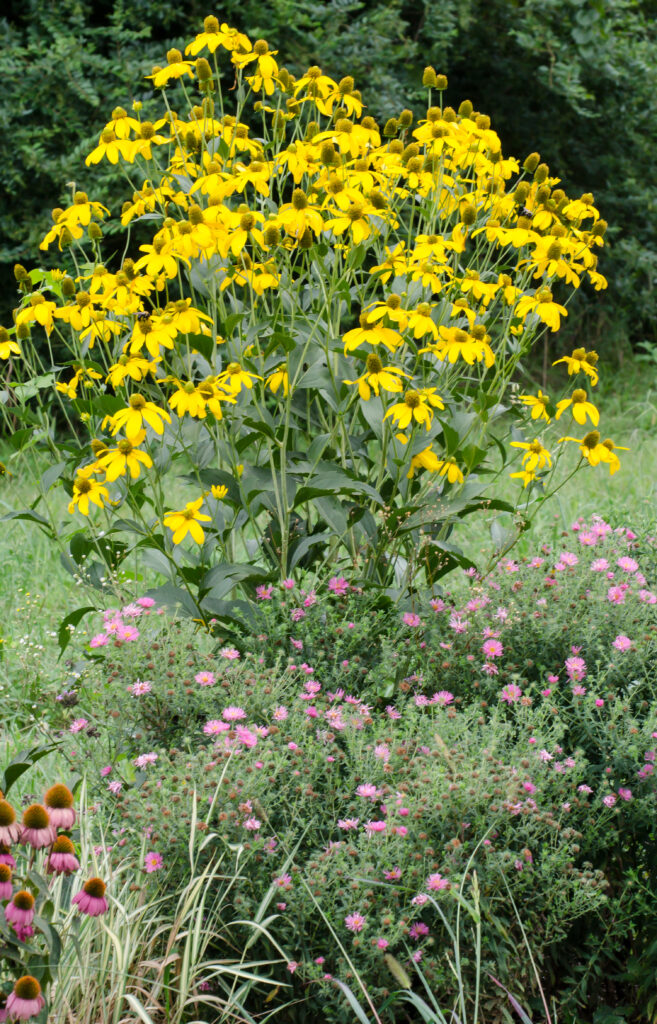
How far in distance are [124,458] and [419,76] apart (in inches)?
176

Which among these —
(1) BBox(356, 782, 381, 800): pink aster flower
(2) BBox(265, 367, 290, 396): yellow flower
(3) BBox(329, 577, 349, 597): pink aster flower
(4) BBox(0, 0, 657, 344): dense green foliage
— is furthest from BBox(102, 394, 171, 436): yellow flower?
(4) BBox(0, 0, 657, 344): dense green foliage

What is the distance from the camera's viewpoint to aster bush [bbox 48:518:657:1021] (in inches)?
59.1

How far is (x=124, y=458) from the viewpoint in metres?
1.93

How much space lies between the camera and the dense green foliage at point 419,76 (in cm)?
480

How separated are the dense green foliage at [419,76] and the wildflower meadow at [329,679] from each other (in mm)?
2583

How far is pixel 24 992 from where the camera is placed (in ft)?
3.70

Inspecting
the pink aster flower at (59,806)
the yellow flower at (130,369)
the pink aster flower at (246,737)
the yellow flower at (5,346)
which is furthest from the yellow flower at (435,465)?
the pink aster flower at (59,806)

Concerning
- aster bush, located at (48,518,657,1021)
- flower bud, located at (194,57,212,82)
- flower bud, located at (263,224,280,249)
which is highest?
flower bud, located at (194,57,212,82)

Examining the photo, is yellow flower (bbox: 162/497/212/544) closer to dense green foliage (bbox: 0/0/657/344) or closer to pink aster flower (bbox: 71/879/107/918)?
pink aster flower (bbox: 71/879/107/918)

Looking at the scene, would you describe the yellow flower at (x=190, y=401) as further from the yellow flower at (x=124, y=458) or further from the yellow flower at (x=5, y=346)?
the yellow flower at (x=5, y=346)

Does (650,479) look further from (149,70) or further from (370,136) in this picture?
(149,70)

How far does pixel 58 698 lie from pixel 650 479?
9.30 feet

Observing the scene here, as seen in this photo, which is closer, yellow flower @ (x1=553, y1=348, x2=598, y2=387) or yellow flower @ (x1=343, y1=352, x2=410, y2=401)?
yellow flower @ (x1=343, y1=352, x2=410, y2=401)

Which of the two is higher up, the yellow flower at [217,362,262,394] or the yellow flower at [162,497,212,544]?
the yellow flower at [217,362,262,394]
